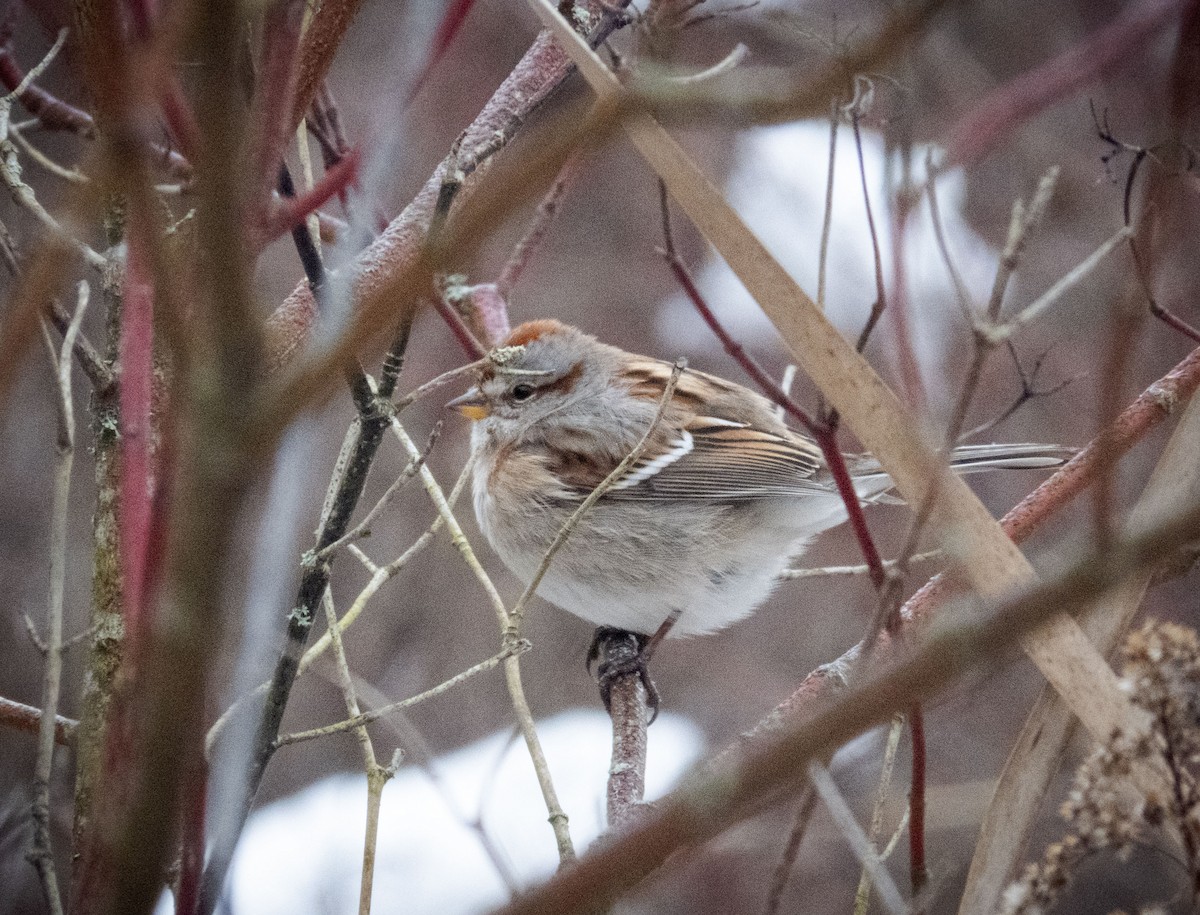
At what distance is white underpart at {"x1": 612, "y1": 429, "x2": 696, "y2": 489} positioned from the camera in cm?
303

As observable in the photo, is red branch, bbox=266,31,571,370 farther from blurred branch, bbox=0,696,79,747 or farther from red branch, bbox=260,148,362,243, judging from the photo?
blurred branch, bbox=0,696,79,747

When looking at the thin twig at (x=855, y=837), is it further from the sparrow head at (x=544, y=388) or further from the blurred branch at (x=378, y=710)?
the sparrow head at (x=544, y=388)

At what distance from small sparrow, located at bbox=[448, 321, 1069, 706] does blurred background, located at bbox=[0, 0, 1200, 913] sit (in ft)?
2.02

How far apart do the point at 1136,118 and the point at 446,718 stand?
352 centimetres

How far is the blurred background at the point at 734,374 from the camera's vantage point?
367 cm

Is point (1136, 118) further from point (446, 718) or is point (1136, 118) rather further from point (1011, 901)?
point (1011, 901)

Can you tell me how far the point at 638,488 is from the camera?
306 centimetres

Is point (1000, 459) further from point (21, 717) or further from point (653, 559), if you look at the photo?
point (21, 717)

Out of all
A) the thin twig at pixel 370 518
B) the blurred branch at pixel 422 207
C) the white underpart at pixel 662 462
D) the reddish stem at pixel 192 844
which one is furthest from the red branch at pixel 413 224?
the white underpart at pixel 662 462

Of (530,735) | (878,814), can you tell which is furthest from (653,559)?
(878,814)

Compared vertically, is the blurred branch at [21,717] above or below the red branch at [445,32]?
below

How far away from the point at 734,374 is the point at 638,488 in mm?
2016

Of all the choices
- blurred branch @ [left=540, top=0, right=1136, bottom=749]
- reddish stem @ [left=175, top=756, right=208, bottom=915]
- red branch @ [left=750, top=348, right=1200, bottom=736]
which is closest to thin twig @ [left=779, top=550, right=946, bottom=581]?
Answer: red branch @ [left=750, top=348, right=1200, bottom=736]

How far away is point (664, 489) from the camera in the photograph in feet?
10.1
